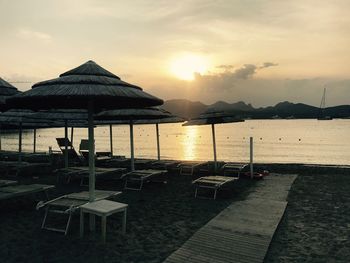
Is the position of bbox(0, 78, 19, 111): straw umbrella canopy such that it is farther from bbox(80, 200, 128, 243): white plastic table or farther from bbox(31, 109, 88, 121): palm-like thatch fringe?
bbox(80, 200, 128, 243): white plastic table

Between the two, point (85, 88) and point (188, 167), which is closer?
point (85, 88)

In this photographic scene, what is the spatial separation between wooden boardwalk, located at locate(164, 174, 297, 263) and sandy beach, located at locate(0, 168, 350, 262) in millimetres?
194

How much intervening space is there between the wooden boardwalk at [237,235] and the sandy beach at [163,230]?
0.64ft

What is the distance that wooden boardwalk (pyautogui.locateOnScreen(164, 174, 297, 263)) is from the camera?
16.2 ft

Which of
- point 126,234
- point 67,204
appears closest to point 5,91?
point 67,204

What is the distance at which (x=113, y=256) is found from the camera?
5035mm

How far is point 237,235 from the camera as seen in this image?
586cm

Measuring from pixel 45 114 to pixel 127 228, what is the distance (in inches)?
297

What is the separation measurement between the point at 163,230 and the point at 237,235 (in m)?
1.38

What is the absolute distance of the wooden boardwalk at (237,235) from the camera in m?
4.93

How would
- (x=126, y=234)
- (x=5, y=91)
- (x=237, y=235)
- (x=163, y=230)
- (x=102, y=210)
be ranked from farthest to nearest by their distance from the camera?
(x=5, y=91) < (x=163, y=230) < (x=126, y=234) < (x=237, y=235) < (x=102, y=210)

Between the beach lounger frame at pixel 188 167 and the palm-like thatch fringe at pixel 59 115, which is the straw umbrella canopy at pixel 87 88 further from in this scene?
the beach lounger frame at pixel 188 167

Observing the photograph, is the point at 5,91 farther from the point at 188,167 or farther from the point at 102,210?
the point at 188,167

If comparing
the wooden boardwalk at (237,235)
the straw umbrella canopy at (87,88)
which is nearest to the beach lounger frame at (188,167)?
the wooden boardwalk at (237,235)
